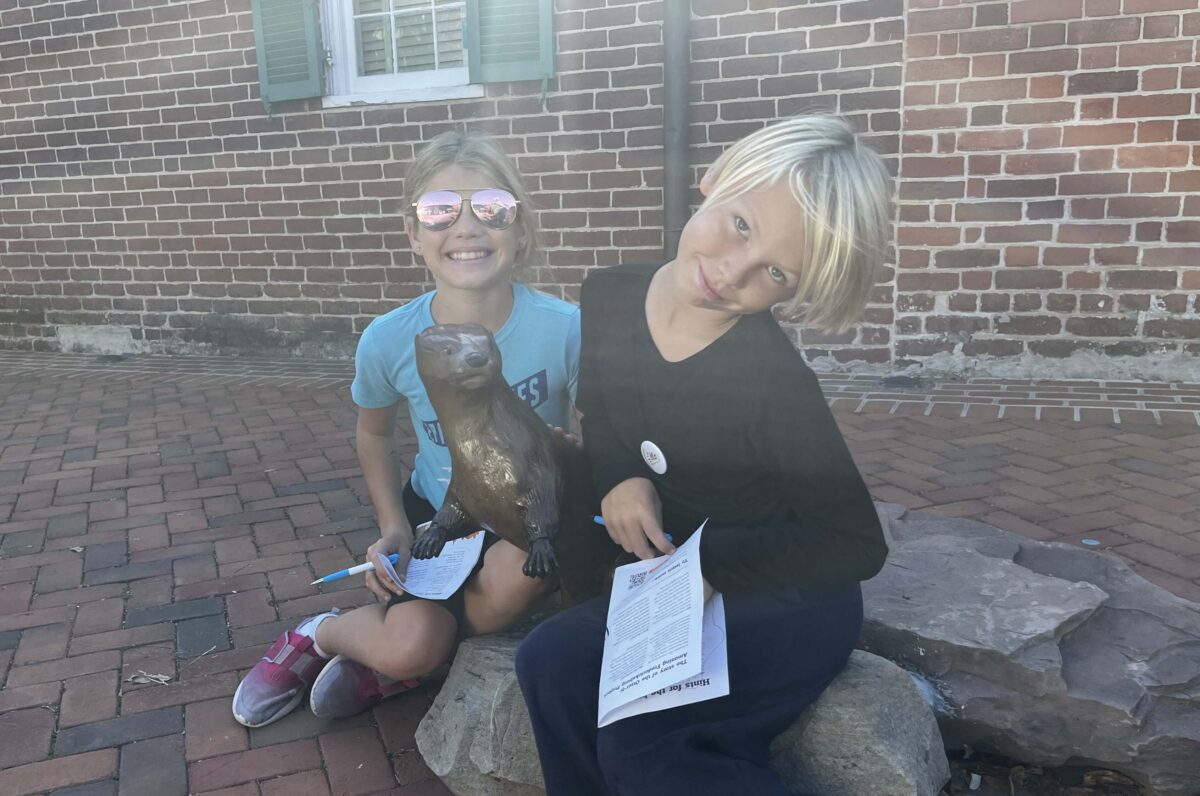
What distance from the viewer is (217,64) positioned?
655 centimetres

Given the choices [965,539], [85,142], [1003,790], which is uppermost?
[85,142]

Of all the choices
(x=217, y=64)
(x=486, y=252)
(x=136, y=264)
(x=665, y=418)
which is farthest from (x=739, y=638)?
(x=136, y=264)

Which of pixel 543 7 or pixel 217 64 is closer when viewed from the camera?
pixel 543 7

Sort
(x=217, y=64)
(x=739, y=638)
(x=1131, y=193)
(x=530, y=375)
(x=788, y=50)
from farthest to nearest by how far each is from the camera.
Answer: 1. (x=217, y=64)
2. (x=788, y=50)
3. (x=1131, y=193)
4. (x=530, y=375)
5. (x=739, y=638)

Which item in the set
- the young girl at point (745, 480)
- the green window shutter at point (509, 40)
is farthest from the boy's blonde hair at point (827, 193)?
the green window shutter at point (509, 40)

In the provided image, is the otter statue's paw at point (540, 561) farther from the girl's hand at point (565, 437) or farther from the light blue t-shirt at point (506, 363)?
the light blue t-shirt at point (506, 363)

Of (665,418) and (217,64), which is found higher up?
(217,64)

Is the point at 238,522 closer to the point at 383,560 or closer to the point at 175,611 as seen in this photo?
the point at 175,611

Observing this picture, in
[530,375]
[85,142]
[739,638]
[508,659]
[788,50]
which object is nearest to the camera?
[739,638]

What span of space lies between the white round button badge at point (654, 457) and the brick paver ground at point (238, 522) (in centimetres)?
87

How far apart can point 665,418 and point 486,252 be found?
1.98 ft

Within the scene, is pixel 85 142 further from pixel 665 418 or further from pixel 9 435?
pixel 665 418

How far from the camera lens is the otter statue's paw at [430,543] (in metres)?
1.83

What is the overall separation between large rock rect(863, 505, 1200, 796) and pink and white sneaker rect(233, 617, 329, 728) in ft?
4.37
